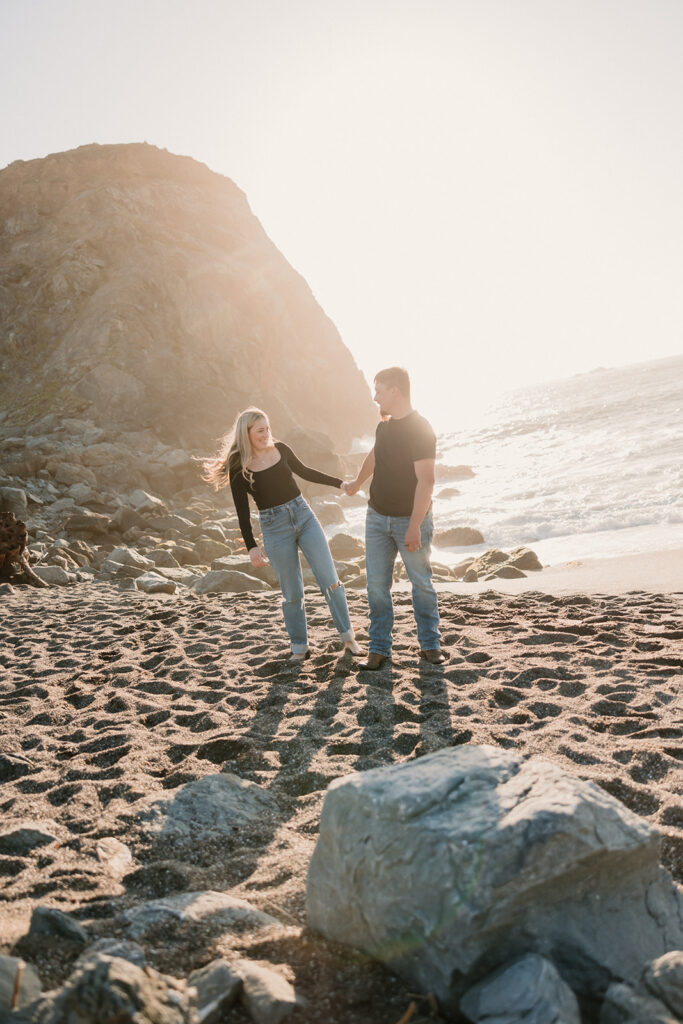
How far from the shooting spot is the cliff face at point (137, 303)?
3148 centimetres

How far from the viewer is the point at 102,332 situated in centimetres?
3278

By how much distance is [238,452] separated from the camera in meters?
4.66

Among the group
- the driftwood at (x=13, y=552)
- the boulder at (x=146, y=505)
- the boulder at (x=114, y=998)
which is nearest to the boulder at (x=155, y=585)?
the driftwood at (x=13, y=552)

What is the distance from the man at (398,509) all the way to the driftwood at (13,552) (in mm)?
6830

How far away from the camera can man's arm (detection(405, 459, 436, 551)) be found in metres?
4.20

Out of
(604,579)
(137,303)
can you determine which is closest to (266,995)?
(604,579)

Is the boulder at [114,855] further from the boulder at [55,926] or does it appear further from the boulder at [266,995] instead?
the boulder at [266,995]

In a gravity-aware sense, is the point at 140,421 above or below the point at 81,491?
above

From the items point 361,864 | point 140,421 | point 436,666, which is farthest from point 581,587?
point 140,421

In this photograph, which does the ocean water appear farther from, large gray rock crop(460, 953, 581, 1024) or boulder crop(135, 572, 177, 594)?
large gray rock crop(460, 953, 581, 1024)

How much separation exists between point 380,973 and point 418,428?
10.5 feet

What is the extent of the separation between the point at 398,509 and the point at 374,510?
20cm

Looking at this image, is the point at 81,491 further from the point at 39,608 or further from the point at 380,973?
the point at 380,973

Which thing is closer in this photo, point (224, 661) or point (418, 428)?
point (418, 428)
